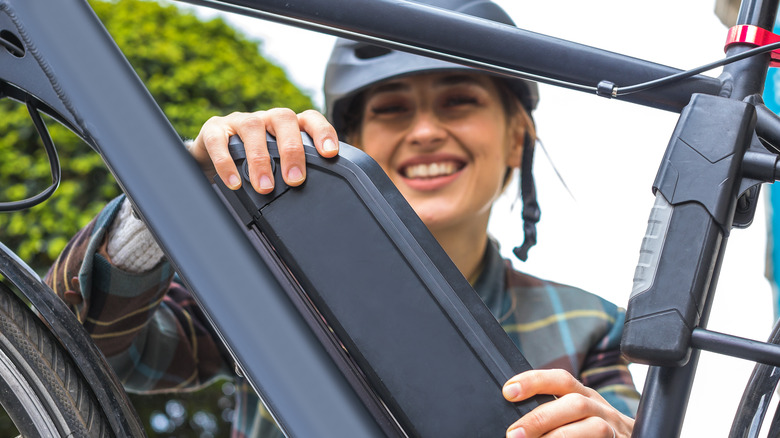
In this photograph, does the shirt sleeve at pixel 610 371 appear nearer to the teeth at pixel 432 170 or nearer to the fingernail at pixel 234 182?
the teeth at pixel 432 170

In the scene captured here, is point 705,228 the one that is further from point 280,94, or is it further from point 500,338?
point 280,94

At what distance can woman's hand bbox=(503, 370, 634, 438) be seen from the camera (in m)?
0.58

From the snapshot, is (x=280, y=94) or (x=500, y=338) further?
(x=280, y=94)

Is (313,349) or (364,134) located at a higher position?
(364,134)

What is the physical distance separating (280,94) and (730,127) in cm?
267

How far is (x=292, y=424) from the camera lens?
57cm

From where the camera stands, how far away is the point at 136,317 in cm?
104

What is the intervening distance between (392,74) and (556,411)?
77 cm

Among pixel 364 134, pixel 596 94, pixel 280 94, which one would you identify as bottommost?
pixel 596 94

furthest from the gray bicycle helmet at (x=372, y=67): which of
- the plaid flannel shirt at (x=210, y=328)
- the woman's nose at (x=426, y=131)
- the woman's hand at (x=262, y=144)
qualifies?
the woman's hand at (x=262, y=144)

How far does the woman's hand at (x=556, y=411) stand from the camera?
0.58 metres

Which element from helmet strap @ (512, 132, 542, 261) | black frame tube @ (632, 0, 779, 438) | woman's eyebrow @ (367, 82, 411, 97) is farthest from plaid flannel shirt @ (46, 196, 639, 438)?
black frame tube @ (632, 0, 779, 438)

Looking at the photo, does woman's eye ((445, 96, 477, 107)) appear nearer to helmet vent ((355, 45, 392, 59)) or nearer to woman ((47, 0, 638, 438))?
woman ((47, 0, 638, 438))

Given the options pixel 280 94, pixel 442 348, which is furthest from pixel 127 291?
pixel 280 94
